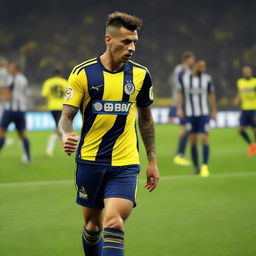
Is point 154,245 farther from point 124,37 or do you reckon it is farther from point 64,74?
point 64,74

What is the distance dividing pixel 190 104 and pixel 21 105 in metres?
3.82

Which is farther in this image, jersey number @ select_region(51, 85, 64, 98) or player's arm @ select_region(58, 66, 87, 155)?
jersey number @ select_region(51, 85, 64, 98)

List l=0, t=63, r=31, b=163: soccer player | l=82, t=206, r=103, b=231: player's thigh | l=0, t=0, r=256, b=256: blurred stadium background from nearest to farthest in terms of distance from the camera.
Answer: l=82, t=206, r=103, b=231: player's thigh, l=0, t=0, r=256, b=256: blurred stadium background, l=0, t=63, r=31, b=163: soccer player

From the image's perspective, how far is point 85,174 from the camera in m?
5.46

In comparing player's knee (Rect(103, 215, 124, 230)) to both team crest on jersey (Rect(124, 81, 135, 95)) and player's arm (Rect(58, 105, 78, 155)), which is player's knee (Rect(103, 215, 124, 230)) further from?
team crest on jersey (Rect(124, 81, 135, 95))

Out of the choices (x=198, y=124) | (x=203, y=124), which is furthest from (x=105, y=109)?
(x=198, y=124)

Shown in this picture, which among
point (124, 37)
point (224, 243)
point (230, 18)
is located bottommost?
point (224, 243)

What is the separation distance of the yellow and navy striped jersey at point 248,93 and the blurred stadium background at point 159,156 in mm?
1277

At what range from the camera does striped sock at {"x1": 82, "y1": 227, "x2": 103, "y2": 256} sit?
5.64 metres

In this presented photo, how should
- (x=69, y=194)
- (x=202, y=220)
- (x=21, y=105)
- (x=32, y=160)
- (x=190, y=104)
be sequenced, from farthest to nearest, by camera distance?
1. (x=32, y=160)
2. (x=21, y=105)
3. (x=190, y=104)
4. (x=69, y=194)
5. (x=202, y=220)

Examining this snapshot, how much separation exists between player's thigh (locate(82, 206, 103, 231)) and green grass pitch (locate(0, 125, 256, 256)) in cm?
124

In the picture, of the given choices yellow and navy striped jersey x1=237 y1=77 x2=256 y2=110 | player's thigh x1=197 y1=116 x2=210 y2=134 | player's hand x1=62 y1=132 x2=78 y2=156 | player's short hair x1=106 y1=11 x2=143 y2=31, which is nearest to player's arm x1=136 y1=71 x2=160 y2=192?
player's short hair x1=106 y1=11 x2=143 y2=31

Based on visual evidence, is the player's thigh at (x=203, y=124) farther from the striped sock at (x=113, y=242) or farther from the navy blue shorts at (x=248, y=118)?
the striped sock at (x=113, y=242)

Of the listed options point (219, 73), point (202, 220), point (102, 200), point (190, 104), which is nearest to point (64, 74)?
point (219, 73)
